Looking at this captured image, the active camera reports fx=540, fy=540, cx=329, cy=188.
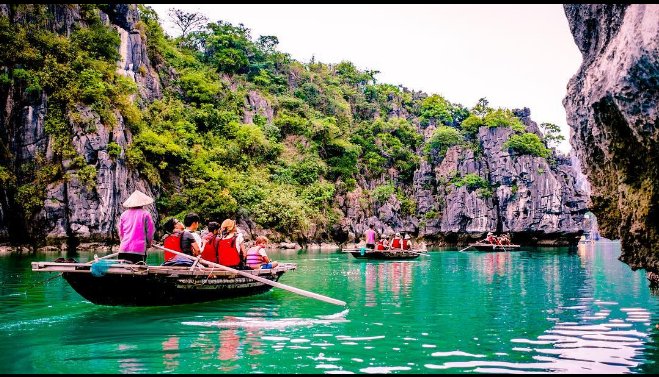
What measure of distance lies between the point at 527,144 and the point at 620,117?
4584 centimetres

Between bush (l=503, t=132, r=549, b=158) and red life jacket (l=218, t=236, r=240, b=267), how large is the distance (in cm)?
4351

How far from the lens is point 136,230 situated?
9.41 metres

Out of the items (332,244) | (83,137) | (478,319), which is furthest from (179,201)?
(478,319)

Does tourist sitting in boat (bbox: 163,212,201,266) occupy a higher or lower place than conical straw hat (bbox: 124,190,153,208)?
lower

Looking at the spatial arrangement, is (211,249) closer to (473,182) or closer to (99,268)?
(99,268)

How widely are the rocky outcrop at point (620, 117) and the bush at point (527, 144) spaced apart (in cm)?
4351

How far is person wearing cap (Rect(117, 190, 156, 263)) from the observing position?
921 cm

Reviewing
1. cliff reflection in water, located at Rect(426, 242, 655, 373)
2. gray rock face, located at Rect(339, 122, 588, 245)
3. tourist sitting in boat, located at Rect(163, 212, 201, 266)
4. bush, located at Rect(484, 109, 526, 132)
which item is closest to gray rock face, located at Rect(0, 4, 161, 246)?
gray rock face, located at Rect(339, 122, 588, 245)

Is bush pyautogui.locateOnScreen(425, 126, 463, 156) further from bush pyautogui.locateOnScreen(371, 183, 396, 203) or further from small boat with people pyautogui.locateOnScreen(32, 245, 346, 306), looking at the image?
small boat with people pyautogui.locateOnScreen(32, 245, 346, 306)

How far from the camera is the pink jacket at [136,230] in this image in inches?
364

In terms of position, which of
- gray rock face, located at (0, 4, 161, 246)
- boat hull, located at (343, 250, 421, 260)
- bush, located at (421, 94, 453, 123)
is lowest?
boat hull, located at (343, 250, 421, 260)

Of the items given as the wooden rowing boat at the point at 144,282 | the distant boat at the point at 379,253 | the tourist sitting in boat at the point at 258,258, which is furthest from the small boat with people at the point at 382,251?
the wooden rowing boat at the point at 144,282

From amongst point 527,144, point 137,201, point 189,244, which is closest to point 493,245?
point 527,144

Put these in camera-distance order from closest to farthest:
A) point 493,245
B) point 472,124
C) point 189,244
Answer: point 189,244, point 493,245, point 472,124
